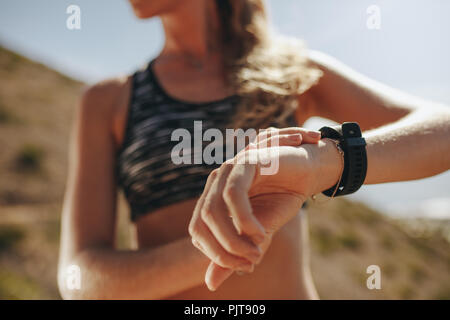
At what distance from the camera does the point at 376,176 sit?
90 cm

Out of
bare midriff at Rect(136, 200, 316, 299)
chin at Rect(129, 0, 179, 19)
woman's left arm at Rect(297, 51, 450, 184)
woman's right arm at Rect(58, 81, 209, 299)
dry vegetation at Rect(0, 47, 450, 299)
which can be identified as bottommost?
dry vegetation at Rect(0, 47, 450, 299)

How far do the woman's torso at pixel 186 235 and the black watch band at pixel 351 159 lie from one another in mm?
510

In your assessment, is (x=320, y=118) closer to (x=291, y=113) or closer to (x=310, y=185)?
(x=291, y=113)

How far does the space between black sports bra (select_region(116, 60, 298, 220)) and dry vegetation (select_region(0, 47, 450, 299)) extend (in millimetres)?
3481

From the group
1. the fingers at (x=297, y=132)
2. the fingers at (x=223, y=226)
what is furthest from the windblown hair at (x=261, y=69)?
the fingers at (x=223, y=226)

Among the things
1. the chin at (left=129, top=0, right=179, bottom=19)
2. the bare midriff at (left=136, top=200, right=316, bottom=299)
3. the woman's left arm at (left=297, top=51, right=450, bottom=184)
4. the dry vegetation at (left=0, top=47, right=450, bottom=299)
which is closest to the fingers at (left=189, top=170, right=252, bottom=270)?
the woman's left arm at (left=297, top=51, right=450, bottom=184)

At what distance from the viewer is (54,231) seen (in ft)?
18.1

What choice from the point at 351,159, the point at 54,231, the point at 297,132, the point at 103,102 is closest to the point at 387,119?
the point at 351,159

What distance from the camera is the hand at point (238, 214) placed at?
2.03ft

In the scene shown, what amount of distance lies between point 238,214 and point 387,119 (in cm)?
90

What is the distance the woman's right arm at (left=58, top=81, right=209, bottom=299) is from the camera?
1.04 meters

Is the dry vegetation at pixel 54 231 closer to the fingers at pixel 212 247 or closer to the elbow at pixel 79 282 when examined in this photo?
the elbow at pixel 79 282

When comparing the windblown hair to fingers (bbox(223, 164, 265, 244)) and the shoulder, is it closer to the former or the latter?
the shoulder

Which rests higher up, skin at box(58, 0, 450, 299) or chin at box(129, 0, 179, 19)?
chin at box(129, 0, 179, 19)
